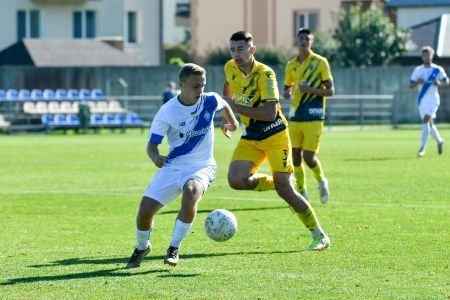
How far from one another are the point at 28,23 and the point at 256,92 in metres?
50.1

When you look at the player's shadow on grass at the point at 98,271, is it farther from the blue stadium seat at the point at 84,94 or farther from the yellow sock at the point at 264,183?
the blue stadium seat at the point at 84,94

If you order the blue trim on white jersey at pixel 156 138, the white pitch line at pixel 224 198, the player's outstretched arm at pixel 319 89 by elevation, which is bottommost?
the white pitch line at pixel 224 198

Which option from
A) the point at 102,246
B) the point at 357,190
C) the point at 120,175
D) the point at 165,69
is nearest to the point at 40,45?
the point at 165,69

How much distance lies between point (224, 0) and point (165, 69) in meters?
21.7

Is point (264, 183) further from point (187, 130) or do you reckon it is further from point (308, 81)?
point (308, 81)

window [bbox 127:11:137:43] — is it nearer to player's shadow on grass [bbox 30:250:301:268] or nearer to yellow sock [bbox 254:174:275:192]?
yellow sock [bbox 254:174:275:192]

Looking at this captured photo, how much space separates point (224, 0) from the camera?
229 feet

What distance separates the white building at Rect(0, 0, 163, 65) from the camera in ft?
197

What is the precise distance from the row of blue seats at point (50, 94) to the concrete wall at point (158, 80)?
105cm

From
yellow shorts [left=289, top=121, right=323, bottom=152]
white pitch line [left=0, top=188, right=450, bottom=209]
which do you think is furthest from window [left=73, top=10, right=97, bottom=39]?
yellow shorts [left=289, top=121, right=323, bottom=152]

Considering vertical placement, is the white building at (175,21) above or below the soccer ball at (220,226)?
above

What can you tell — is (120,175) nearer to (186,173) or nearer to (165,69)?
(186,173)

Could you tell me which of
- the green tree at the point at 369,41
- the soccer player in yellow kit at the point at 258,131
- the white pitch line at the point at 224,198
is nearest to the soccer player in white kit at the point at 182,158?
the soccer player in yellow kit at the point at 258,131

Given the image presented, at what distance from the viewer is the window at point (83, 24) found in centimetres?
6175
